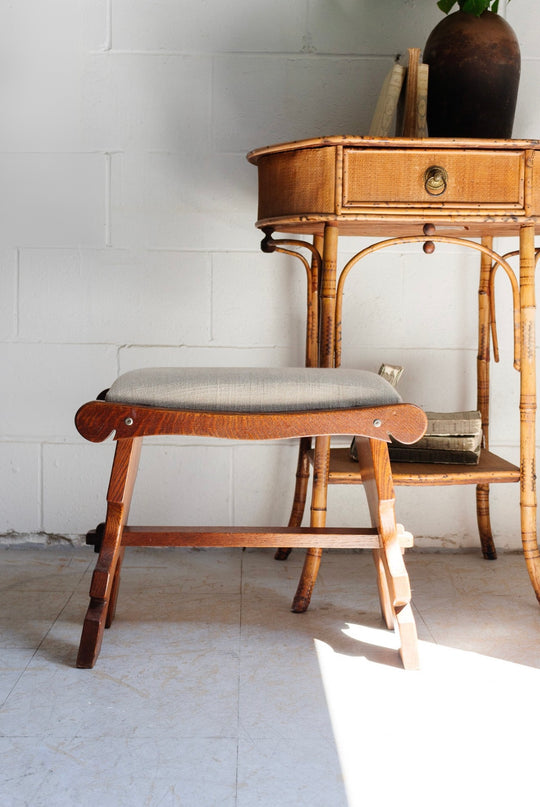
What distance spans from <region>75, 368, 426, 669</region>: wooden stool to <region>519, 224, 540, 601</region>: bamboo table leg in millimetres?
389

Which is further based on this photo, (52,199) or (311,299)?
(52,199)

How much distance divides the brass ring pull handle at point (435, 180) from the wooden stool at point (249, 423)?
418 mm

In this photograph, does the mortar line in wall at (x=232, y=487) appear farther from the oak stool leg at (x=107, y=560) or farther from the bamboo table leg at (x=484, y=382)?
the oak stool leg at (x=107, y=560)

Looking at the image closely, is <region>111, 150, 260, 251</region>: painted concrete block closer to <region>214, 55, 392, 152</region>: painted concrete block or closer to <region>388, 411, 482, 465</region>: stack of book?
<region>214, 55, 392, 152</region>: painted concrete block

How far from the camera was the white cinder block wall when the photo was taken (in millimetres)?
2164

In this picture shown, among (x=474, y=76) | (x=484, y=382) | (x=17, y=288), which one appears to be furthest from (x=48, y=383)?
(x=474, y=76)

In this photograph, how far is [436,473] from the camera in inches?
69.1

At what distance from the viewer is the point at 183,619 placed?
1.71 metres

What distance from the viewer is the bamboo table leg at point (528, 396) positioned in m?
1.74

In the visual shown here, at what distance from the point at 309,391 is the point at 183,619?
1.92 ft

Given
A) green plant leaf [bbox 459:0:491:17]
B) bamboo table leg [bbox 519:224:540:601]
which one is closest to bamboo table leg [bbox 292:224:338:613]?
bamboo table leg [bbox 519:224:540:601]

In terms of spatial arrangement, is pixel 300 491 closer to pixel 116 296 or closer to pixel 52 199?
pixel 116 296

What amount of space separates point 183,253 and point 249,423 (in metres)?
0.93

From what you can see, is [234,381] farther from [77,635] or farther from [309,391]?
[77,635]
